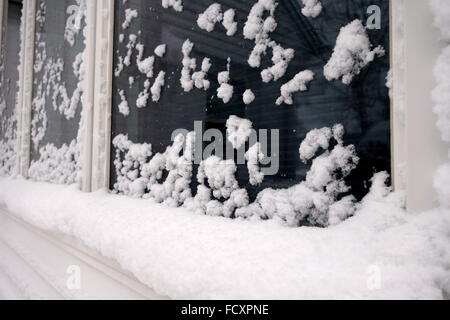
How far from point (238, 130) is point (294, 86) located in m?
0.18

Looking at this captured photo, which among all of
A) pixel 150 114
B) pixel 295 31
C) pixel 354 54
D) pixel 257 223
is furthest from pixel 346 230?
pixel 150 114

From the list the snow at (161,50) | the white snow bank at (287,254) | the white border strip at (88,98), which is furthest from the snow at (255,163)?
the white border strip at (88,98)

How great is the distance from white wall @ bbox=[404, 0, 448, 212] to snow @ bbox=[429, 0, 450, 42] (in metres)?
0.01

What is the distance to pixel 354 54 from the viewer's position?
563 mm

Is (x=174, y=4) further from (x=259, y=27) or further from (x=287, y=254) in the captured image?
(x=287, y=254)

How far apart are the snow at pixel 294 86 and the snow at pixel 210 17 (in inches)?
12.5

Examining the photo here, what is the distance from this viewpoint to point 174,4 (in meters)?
0.97

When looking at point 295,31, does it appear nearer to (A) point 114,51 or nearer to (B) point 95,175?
(A) point 114,51

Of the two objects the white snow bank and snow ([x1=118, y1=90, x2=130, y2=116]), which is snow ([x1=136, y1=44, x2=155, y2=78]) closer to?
snow ([x1=118, y1=90, x2=130, y2=116])

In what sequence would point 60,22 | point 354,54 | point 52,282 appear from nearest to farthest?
1. point 354,54
2. point 52,282
3. point 60,22

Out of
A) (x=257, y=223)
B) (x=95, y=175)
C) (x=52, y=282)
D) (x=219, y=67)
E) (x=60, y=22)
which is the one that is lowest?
(x=52, y=282)

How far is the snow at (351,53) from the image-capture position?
21.5 inches

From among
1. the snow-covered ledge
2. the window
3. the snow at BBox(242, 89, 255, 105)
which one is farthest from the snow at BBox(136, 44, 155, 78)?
the snow-covered ledge

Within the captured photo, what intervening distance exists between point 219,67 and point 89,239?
2.31ft
